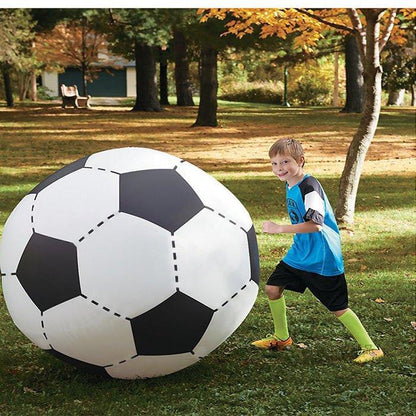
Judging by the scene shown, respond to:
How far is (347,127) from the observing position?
2598 cm

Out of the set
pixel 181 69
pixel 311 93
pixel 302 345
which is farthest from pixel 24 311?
pixel 311 93

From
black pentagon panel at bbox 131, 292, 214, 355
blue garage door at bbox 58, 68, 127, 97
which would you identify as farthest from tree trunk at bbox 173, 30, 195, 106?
black pentagon panel at bbox 131, 292, 214, 355

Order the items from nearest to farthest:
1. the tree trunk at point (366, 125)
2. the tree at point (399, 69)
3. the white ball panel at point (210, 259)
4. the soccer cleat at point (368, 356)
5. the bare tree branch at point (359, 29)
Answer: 1. the white ball panel at point (210, 259)
2. the soccer cleat at point (368, 356)
3. the tree trunk at point (366, 125)
4. the bare tree branch at point (359, 29)
5. the tree at point (399, 69)

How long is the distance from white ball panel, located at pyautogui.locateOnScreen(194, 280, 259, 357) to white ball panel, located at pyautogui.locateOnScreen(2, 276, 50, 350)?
3.16ft

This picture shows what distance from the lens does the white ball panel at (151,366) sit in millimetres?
4609

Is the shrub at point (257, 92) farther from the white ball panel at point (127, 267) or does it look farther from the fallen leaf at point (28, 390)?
the white ball panel at point (127, 267)

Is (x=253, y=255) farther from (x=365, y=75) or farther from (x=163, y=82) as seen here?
(x=163, y=82)

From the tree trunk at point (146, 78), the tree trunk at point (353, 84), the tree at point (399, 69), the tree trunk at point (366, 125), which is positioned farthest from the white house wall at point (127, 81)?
the tree trunk at point (366, 125)

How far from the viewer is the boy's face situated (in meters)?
5.13

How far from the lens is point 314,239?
5211 mm

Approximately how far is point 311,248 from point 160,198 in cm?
125

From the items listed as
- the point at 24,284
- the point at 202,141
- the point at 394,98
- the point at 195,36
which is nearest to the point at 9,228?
the point at 24,284

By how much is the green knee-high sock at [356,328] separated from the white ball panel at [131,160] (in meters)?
1.62

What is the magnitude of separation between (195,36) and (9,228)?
20.3 meters
